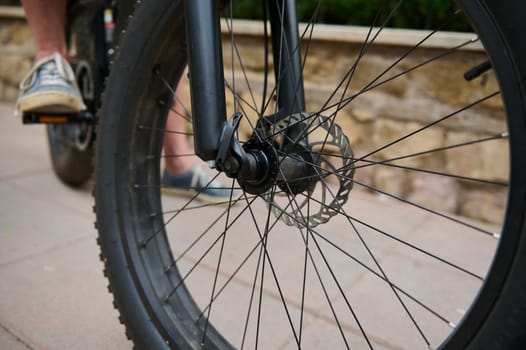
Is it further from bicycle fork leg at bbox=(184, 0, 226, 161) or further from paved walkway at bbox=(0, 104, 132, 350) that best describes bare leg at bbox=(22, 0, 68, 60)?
bicycle fork leg at bbox=(184, 0, 226, 161)

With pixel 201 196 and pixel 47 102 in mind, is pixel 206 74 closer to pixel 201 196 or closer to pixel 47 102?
pixel 47 102

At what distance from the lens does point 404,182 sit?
2.54 meters

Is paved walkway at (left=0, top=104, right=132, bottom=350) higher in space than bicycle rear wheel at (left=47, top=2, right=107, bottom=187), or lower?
lower

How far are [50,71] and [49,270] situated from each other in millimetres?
683

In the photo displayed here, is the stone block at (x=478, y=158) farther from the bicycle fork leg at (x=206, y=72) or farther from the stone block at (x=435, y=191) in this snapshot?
the bicycle fork leg at (x=206, y=72)

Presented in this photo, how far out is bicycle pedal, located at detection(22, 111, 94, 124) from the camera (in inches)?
80.0

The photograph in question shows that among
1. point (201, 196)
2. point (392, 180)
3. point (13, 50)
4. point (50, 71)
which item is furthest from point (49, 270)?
point (13, 50)

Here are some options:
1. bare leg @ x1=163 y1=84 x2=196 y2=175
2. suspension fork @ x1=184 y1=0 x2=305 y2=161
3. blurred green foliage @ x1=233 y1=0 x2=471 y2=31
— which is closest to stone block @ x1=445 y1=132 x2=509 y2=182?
blurred green foliage @ x1=233 y1=0 x2=471 y2=31

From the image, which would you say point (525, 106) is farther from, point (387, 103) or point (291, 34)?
point (387, 103)

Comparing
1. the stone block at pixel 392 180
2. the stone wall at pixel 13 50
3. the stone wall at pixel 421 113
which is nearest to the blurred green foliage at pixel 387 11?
the stone wall at pixel 421 113

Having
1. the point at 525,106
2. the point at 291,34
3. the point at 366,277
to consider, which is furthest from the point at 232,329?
the point at 525,106

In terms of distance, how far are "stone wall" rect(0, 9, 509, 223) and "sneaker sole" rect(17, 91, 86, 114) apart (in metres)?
0.76

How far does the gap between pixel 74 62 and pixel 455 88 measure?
1564 millimetres

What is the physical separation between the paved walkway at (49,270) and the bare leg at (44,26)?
2.03ft
